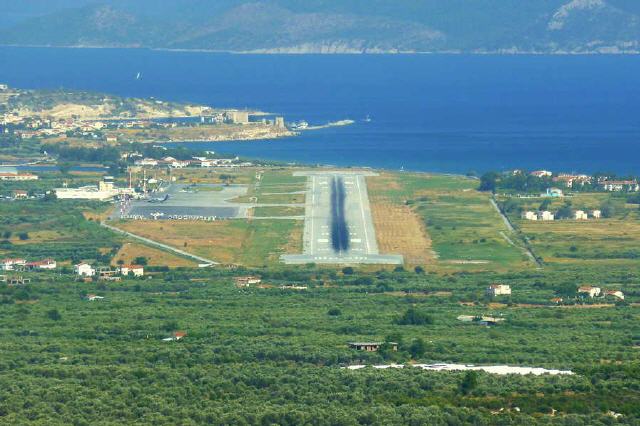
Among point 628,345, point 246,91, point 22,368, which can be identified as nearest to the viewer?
point 22,368

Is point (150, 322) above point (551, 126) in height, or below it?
below

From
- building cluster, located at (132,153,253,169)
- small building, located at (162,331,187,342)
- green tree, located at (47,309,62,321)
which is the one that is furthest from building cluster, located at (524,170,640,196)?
small building, located at (162,331,187,342)

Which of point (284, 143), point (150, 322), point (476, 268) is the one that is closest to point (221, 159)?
point (284, 143)

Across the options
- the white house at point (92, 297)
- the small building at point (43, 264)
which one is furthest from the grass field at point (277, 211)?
the white house at point (92, 297)

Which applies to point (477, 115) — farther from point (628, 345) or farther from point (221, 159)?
point (628, 345)

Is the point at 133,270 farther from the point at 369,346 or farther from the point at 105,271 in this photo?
the point at 369,346

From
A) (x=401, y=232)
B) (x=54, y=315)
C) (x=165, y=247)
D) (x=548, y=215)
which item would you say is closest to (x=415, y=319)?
(x=54, y=315)

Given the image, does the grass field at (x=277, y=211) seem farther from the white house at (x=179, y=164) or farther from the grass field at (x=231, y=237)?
the white house at (x=179, y=164)

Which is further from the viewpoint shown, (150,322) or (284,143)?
(284,143)

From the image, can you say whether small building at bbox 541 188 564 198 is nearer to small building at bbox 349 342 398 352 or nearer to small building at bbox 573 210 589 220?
small building at bbox 573 210 589 220
